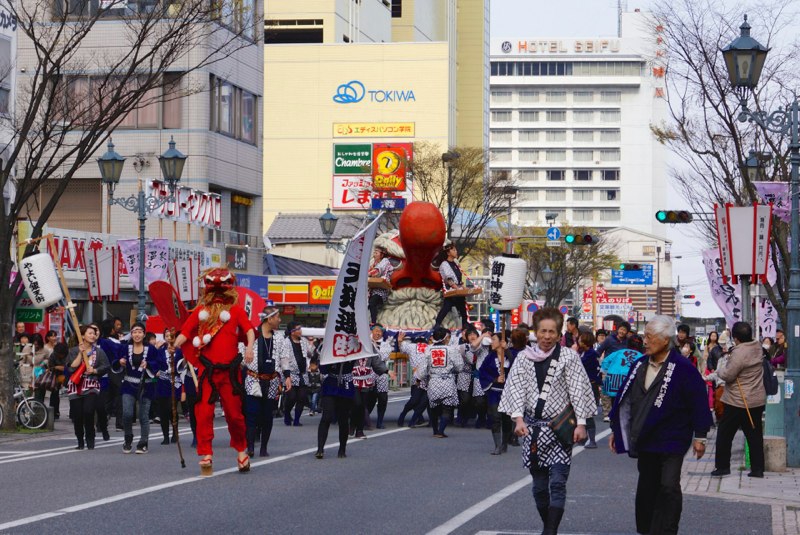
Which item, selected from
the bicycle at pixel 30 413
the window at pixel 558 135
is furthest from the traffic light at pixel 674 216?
the window at pixel 558 135

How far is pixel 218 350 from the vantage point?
1396cm

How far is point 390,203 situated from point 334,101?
31.2 m

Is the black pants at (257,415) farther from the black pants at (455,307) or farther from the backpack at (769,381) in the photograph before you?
the black pants at (455,307)

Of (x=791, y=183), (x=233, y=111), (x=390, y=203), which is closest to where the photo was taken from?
(x=791, y=183)

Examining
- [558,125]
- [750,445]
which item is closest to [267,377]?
[750,445]

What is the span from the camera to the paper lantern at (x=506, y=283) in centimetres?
2945

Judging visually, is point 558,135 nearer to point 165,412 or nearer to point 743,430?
point 165,412

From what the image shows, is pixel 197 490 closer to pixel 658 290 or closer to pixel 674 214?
pixel 674 214

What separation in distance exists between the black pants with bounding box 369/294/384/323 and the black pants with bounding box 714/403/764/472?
11507 mm

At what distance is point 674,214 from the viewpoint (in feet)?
82.4

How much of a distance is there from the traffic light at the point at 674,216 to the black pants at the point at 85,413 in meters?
11.7

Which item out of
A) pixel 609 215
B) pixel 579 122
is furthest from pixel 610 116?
pixel 609 215

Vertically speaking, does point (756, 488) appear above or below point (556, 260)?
below

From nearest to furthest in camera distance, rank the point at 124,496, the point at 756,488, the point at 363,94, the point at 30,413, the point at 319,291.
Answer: the point at 124,496
the point at 756,488
the point at 30,413
the point at 319,291
the point at 363,94
